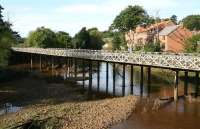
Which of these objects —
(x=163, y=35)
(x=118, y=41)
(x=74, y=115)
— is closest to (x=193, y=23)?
(x=118, y=41)

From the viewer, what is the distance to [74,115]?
99.7 ft

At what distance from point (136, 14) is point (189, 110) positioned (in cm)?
6291

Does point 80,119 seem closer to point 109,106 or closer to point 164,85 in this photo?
point 109,106

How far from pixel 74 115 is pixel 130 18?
212ft

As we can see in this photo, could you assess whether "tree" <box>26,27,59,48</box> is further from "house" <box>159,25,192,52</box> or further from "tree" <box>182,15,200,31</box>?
"tree" <box>182,15,200,31</box>

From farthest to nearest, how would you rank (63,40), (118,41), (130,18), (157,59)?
(118,41) < (63,40) < (130,18) < (157,59)

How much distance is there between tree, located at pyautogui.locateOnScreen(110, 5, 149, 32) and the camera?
304 feet

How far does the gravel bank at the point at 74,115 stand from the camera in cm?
2701

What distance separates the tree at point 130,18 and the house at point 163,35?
8.73ft

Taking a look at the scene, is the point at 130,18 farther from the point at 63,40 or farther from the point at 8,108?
the point at 8,108

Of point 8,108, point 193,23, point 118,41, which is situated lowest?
point 8,108

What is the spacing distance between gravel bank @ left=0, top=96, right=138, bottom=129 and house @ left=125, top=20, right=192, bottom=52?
4649 centimetres

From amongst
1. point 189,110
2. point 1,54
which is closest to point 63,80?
point 1,54

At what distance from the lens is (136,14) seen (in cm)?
9356
